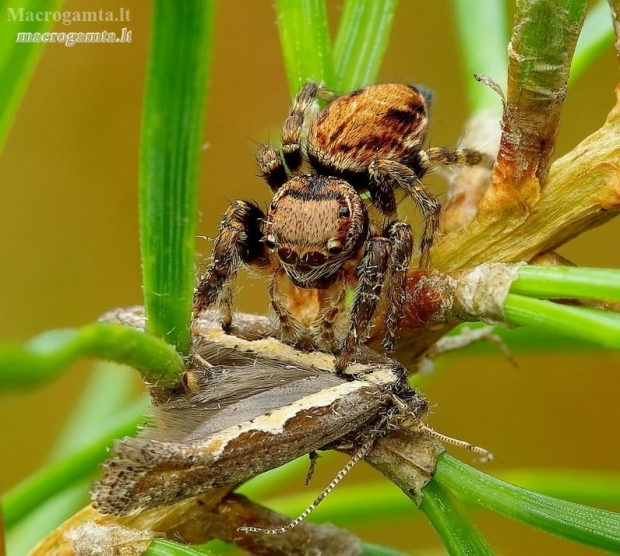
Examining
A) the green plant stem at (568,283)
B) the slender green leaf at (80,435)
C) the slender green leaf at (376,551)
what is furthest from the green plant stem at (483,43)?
the slender green leaf at (80,435)

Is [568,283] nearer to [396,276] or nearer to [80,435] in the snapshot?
[396,276]

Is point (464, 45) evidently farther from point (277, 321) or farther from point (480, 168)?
point (277, 321)

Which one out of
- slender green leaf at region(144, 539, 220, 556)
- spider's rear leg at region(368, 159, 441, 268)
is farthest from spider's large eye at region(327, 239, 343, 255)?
slender green leaf at region(144, 539, 220, 556)

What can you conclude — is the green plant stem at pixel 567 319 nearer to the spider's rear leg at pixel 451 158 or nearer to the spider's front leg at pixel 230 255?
the spider's front leg at pixel 230 255

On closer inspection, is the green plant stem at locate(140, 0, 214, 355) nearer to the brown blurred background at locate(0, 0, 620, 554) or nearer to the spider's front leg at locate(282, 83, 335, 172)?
the spider's front leg at locate(282, 83, 335, 172)

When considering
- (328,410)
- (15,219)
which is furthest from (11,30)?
(15,219)
